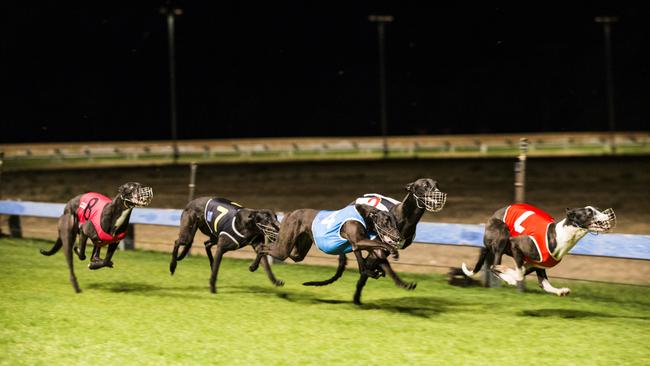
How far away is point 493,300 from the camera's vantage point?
8.59m

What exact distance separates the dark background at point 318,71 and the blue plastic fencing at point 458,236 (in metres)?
60.6

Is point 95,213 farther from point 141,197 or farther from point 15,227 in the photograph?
point 15,227

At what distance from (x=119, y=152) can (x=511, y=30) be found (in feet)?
293

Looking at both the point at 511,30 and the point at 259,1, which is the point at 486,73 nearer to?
the point at 511,30

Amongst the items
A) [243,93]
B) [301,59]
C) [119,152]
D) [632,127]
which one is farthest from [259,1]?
[119,152]

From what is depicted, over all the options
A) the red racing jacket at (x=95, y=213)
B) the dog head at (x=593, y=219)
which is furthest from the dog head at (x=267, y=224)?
the dog head at (x=593, y=219)

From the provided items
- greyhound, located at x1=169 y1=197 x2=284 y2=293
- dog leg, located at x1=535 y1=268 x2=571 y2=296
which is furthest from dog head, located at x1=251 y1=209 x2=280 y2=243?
dog leg, located at x1=535 y1=268 x2=571 y2=296

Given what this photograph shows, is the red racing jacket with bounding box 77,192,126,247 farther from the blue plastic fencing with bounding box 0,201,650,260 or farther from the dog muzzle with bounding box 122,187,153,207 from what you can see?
the blue plastic fencing with bounding box 0,201,650,260

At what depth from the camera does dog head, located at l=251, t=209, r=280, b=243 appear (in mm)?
7652

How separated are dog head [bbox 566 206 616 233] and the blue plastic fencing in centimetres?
164

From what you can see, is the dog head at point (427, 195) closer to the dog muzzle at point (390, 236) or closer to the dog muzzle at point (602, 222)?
the dog muzzle at point (390, 236)

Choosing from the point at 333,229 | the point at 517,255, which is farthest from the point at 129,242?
the point at 517,255

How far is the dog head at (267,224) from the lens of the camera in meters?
7.65

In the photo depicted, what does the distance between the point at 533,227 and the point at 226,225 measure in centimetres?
325
